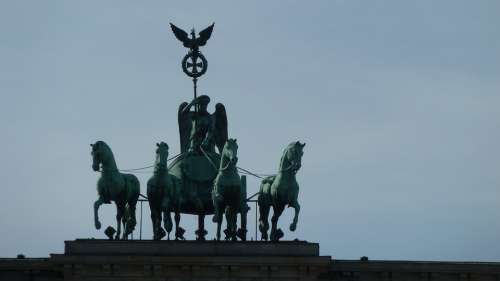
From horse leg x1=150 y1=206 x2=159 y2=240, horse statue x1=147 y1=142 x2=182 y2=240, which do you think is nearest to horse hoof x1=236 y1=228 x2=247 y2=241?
horse statue x1=147 y1=142 x2=182 y2=240

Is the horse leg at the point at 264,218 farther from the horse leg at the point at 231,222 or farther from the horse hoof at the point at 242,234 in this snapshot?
the horse leg at the point at 231,222

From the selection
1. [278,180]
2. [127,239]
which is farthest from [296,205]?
[127,239]

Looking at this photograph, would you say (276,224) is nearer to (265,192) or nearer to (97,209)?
(265,192)

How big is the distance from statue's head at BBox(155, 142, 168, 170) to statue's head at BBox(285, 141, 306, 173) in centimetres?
405

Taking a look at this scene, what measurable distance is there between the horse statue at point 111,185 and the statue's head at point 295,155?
524 cm

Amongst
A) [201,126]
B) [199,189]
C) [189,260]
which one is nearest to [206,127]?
[201,126]

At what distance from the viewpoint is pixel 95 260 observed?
64312 mm

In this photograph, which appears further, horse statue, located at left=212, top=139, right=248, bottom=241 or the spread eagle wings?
the spread eagle wings

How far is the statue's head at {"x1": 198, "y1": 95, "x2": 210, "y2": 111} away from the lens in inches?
2746

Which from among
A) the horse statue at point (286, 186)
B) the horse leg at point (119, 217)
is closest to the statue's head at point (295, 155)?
the horse statue at point (286, 186)

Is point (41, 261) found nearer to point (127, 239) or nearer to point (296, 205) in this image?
point (127, 239)

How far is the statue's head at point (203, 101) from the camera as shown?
6975 centimetres

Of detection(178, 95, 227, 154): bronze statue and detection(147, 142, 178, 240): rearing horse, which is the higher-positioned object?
detection(178, 95, 227, 154): bronze statue

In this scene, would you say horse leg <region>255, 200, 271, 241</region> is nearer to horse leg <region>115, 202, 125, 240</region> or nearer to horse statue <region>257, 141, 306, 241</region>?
horse statue <region>257, 141, 306, 241</region>
